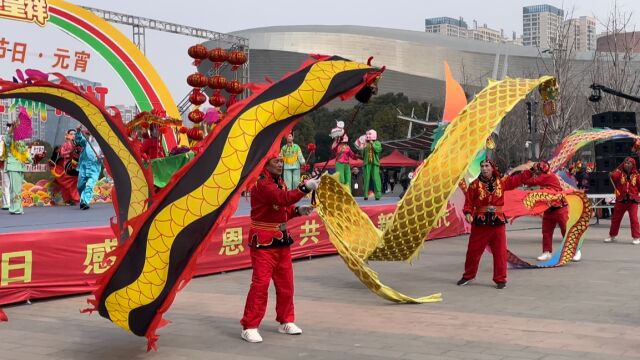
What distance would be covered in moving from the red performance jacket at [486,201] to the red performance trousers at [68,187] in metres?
8.53

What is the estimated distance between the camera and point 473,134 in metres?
7.25

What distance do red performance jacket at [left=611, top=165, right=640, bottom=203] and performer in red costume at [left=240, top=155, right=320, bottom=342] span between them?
8511 millimetres

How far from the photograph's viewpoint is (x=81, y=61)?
1756 cm

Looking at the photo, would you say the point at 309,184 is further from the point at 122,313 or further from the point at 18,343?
the point at 18,343

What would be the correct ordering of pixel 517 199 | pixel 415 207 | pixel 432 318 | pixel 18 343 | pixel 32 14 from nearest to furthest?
pixel 18 343
pixel 432 318
pixel 415 207
pixel 517 199
pixel 32 14

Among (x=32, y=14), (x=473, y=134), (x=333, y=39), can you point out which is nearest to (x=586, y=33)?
(x=333, y=39)

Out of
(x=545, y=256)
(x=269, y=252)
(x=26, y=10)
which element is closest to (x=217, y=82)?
(x=269, y=252)

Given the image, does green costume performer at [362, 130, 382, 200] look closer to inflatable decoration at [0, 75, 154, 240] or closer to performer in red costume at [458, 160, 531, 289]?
performer in red costume at [458, 160, 531, 289]

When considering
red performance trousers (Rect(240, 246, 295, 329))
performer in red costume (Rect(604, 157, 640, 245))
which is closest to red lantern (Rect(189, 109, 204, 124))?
red performance trousers (Rect(240, 246, 295, 329))

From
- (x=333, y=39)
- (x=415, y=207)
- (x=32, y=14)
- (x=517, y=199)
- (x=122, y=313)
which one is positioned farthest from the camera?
(x=333, y=39)

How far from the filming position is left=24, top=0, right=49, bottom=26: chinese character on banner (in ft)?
53.3

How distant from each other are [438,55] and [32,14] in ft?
176

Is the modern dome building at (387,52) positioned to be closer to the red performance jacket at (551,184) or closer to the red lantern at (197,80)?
the red performance jacket at (551,184)

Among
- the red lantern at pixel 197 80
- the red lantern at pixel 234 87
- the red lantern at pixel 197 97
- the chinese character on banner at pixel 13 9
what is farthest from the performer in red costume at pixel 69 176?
the red lantern at pixel 234 87
